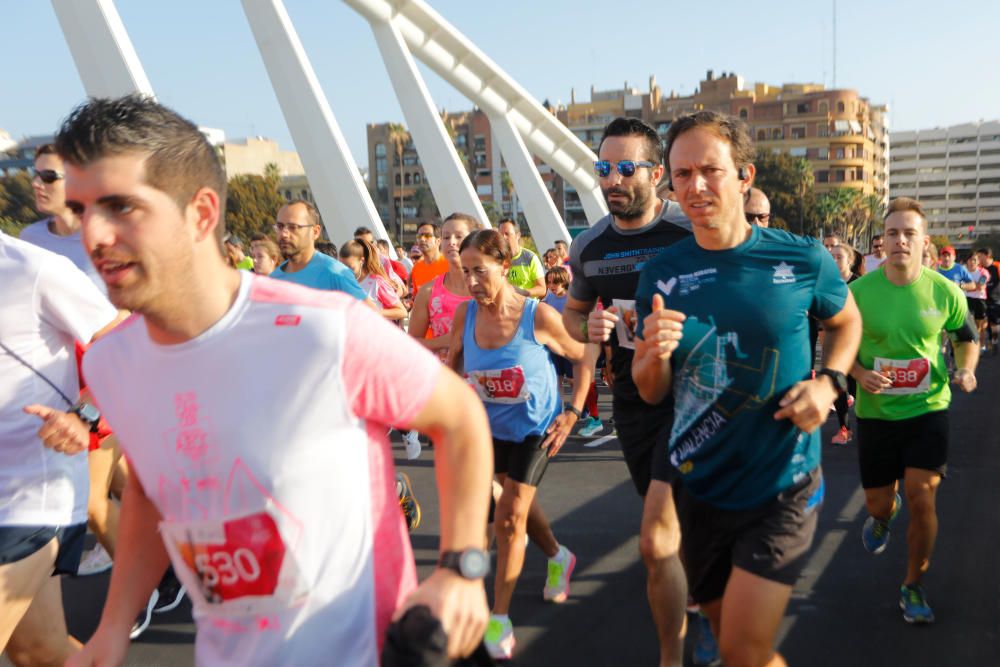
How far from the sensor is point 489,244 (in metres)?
4.72

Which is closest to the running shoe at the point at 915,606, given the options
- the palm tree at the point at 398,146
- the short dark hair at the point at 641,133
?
the short dark hair at the point at 641,133

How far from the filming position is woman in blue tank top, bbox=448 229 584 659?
4.45 m

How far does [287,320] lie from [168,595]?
13.2 ft

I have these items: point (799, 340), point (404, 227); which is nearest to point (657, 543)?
point (799, 340)

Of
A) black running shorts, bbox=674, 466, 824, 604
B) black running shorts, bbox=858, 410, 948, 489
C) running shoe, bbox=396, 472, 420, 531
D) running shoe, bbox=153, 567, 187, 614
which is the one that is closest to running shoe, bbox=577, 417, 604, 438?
running shoe, bbox=396, 472, 420, 531

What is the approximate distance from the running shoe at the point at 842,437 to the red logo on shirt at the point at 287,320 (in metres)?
8.51

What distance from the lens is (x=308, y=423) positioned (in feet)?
5.34

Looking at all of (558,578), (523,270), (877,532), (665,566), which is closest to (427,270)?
(523,270)

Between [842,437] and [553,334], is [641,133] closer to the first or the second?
[553,334]

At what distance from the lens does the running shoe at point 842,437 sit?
9211mm

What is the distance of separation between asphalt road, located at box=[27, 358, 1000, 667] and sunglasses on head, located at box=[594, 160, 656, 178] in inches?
87.2

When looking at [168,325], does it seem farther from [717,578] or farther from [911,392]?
[911,392]

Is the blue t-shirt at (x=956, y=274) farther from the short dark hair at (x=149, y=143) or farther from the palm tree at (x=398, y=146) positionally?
the palm tree at (x=398, y=146)

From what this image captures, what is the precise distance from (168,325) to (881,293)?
4.36 m
